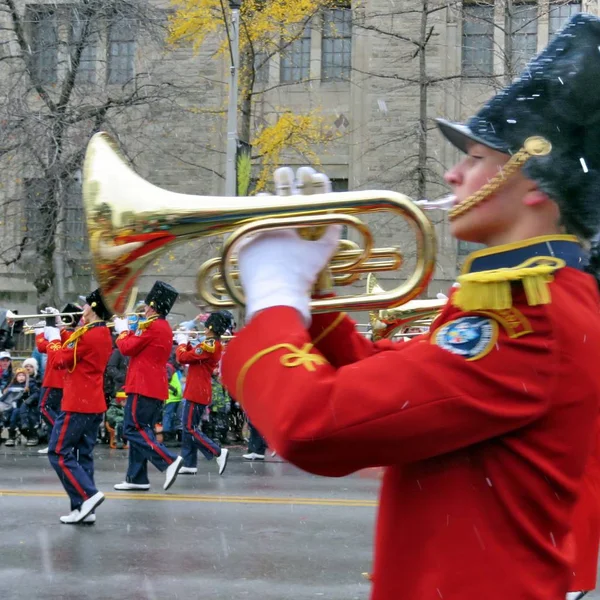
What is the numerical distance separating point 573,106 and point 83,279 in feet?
79.1

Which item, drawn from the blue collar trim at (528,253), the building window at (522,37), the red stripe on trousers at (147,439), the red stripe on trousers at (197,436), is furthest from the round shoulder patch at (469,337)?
the building window at (522,37)

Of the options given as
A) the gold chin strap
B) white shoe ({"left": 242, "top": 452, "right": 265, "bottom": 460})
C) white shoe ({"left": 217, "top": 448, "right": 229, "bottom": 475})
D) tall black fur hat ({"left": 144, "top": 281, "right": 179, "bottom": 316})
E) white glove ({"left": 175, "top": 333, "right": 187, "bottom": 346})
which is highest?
the gold chin strap

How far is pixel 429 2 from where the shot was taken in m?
20.3

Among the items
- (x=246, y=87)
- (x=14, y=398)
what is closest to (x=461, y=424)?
(x=14, y=398)

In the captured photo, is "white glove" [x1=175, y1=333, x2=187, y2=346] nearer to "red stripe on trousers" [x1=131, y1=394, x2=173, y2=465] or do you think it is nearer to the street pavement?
the street pavement

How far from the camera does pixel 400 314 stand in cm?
596

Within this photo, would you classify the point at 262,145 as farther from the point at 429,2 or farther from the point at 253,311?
the point at 253,311

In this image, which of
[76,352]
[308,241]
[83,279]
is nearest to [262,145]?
[83,279]

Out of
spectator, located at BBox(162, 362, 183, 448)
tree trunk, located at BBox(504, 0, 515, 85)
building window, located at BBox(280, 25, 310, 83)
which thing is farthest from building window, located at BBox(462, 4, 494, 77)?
spectator, located at BBox(162, 362, 183, 448)

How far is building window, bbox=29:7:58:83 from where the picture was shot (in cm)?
2031

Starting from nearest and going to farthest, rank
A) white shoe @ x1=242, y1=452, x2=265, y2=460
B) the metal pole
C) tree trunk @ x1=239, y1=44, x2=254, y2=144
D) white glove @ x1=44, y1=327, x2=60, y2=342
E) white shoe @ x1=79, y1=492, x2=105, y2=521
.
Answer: white shoe @ x1=79, y1=492, x2=105, y2=521 < white glove @ x1=44, y1=327, x2=60, y2=342 < white shoe @ x1=242, y1=452, x2=265, y2=460 < the metal pole < tree trunk @ x1=239, y1=44, x2=254, y2=144

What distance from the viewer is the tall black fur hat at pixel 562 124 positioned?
2.05m

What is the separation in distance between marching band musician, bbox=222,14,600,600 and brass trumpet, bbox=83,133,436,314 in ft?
0.42

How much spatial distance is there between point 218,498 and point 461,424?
27.1 ft
